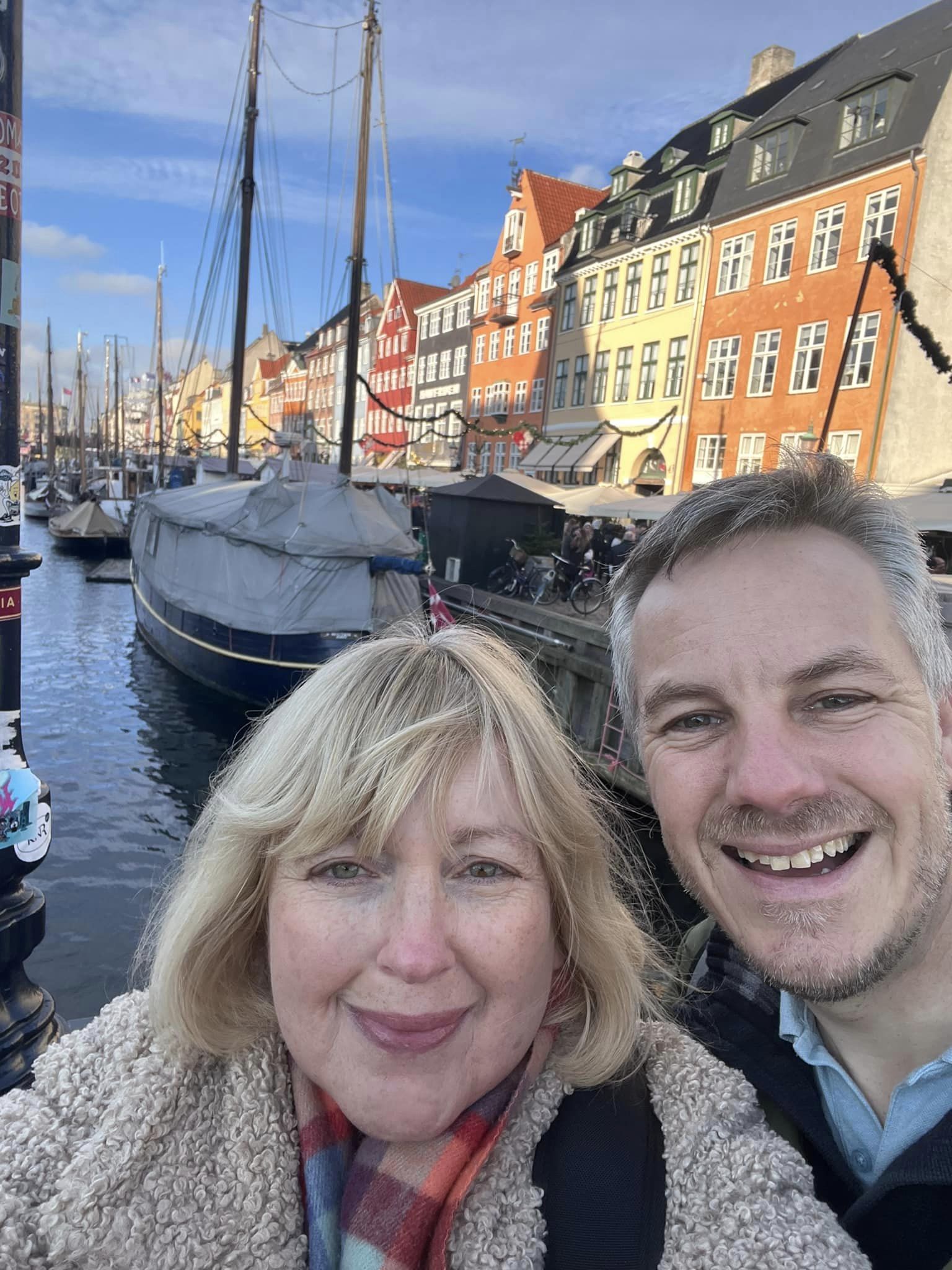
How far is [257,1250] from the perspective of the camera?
1.25 metres

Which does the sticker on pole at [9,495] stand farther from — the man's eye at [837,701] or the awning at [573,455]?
the awning at [573,455]

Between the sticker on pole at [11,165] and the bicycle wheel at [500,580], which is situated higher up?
the sticker on pole at [11,165]

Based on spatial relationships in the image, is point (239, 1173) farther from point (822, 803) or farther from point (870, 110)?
point (870, 110)

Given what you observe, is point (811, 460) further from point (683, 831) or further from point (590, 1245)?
point (590, 1245)

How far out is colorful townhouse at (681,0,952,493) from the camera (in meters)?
19.4

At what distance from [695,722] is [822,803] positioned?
0.94 ft

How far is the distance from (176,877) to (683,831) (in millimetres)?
1139

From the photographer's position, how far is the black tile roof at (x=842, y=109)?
19156mm

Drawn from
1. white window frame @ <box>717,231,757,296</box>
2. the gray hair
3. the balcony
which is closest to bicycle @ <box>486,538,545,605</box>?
white window frame @ <box>717,231,757,296</box>

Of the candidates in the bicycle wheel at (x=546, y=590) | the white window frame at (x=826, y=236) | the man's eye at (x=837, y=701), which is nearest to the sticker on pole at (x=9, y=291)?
the man's eye at (x=837, y=701)

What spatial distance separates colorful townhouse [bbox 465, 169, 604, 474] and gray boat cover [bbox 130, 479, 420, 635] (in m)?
21.5

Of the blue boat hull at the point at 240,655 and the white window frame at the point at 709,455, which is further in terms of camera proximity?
the white window frame at the point at 709,455

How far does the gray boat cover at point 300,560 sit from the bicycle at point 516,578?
15.0 feet

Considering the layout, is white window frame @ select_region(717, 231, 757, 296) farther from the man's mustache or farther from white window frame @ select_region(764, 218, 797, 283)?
the man's mustache
